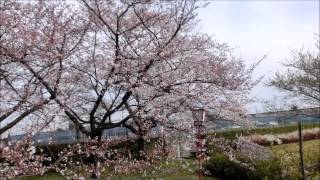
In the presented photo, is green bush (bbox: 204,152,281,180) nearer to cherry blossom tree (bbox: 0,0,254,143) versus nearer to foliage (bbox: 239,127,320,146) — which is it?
cherry blossom tree (bbox: 0,0,254,143)

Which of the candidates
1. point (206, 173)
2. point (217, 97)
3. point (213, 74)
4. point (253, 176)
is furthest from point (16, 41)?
point (206, 173)

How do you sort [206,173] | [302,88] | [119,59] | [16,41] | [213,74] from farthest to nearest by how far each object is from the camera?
[302,88] → [206,173] → [213,74] → [119,59] → [16,41]

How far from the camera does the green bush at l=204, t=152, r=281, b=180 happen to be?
41.4 feet

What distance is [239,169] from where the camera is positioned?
1391 cm

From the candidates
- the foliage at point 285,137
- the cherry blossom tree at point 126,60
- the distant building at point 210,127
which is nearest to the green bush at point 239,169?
the distant building at point 210,127

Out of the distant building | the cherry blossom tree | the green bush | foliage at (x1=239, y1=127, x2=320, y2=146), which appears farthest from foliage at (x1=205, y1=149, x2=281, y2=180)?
foliage at (x1=239, y1=127, x2=320, y2=146)

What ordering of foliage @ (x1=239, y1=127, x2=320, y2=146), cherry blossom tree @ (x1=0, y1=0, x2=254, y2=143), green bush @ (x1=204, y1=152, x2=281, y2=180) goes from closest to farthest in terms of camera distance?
cherry blossom tree @ (x1=0, y1=0, x2=254, y2=143) → green bush @ (x1=204, y1=152, x2=281, y2=180) → foliage @ (x1=239, y1=127, x2=320, y2=146)

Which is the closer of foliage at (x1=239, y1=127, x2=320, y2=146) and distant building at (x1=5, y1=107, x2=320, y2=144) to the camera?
distant building at (x1=5, y1=107, x2=320, y2=144)

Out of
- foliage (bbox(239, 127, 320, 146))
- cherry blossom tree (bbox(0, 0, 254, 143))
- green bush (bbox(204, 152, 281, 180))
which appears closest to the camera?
cherry blossom tree (bbox(0, 0, 254, 143))

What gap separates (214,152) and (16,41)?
9.18m

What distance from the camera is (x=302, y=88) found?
18.7 meters

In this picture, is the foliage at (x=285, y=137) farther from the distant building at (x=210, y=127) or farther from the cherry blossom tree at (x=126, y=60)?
the cherry blossom tree at (x=126, y=60)

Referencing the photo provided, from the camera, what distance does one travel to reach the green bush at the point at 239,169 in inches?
497

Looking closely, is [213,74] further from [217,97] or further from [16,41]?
[16,41]
